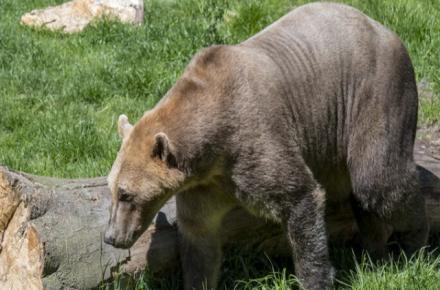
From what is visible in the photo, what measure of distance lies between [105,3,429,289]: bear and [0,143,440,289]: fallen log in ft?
0.71

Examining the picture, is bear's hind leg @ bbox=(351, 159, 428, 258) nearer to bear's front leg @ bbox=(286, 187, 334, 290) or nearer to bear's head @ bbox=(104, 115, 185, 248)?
bear's front leg @ bbox=(286, 187, 334, 290)

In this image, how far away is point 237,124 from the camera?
546 centimetres

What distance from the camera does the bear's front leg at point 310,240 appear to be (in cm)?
564

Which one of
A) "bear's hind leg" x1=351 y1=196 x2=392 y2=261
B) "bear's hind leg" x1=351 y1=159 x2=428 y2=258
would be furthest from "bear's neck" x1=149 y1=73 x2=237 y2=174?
"bear's hind leg" x1=351 y1=196 x2=392 y2=261

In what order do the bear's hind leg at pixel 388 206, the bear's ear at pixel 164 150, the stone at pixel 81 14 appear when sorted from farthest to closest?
1. the stone at pixel 81 14
2. the bear's hind leg at pixel 388 206
3. the bear's ear at pixel 164 150

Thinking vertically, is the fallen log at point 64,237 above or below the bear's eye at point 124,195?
below

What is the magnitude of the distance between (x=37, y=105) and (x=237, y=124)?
3421 mm

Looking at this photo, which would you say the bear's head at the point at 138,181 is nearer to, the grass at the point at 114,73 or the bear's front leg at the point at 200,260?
the bear's front leg at the point at 200,260

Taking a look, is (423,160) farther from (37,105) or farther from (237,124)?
(37,105)

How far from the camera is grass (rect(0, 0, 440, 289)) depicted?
7.18 metres

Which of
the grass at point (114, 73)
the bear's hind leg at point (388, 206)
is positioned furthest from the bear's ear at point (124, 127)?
the bear's hind leg at point (388, 206)

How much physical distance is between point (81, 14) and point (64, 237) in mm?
5154

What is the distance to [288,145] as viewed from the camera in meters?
5.60

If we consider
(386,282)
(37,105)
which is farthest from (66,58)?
(386,282)
